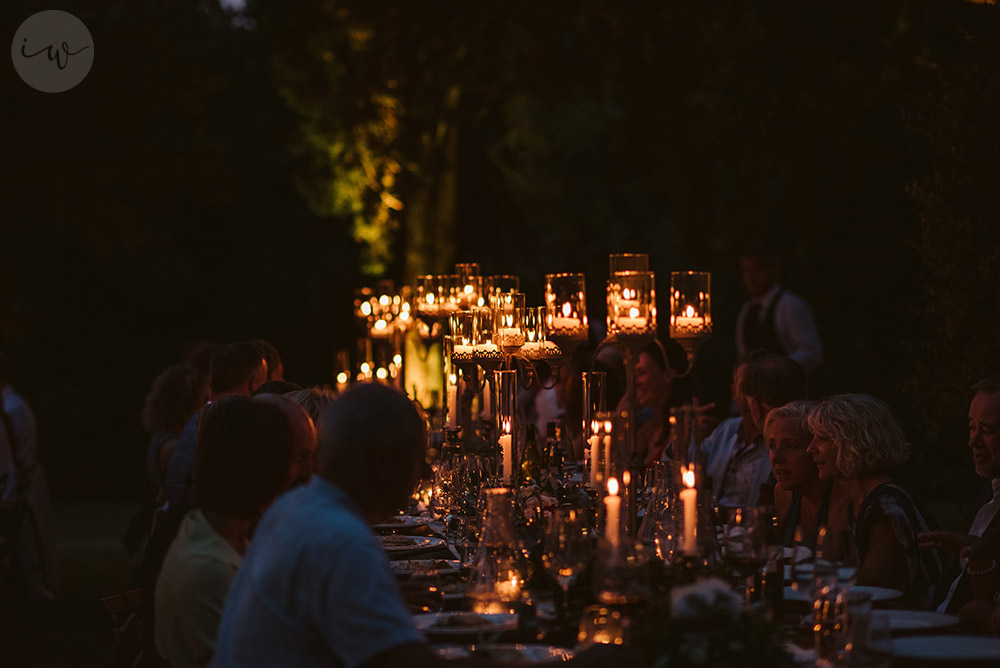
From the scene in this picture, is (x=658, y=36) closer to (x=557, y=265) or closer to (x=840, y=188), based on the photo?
(x=840, y=188)

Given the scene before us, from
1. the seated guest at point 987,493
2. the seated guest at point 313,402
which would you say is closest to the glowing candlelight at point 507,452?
the seated guest at point 313,402

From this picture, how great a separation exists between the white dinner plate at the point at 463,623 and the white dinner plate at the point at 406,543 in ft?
4.60

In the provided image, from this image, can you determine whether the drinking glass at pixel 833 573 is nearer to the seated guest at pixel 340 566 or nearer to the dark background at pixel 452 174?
the seated guest at pixel 340 566

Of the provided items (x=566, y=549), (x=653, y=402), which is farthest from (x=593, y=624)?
(x=653, y=402)

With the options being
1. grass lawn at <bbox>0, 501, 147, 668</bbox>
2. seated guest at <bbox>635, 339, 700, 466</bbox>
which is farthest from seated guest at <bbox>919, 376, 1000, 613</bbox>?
grass lawn at <bbox>0, 501, 147, 668</bbox>

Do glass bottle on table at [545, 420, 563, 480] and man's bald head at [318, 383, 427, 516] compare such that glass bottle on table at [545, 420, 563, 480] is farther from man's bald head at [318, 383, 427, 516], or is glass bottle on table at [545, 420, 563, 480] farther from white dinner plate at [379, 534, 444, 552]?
man's bald head at [318, 383, 427, 516]

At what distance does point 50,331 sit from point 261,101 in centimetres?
545

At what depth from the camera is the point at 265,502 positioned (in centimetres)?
321

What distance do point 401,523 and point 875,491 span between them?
2.23 metres

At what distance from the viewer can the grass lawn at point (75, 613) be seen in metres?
7.32

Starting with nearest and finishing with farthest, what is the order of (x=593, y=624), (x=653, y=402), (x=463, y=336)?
1. (x=593, y=624)
2. (x=463, y=336)
3. (x=653, y=402)

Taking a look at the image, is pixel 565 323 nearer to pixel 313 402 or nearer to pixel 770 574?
pixel 313 402

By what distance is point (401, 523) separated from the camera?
5.62 metres

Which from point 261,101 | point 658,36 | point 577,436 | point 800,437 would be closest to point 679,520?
point 800,437
